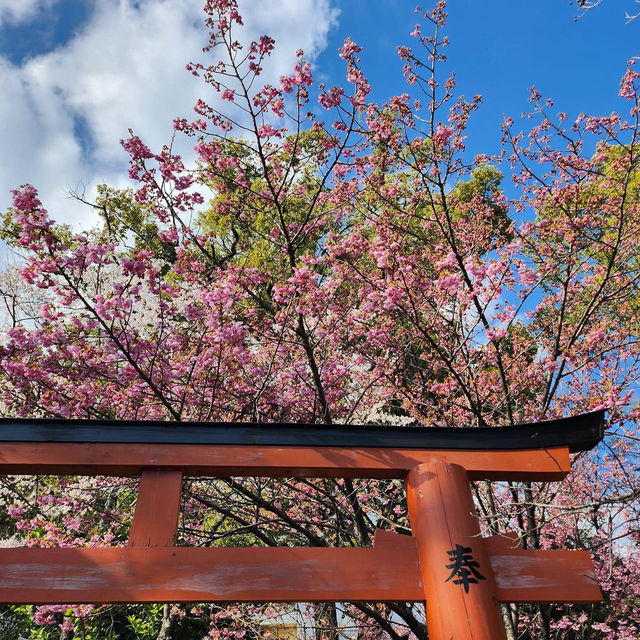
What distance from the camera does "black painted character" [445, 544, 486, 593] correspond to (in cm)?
227

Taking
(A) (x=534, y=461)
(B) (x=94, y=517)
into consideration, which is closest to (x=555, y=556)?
(A) (x=534, y=461)

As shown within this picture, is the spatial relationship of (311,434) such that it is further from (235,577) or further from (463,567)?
(463,567)

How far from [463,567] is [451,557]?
68 mm

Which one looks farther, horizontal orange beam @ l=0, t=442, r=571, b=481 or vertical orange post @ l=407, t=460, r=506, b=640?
horizontal orange beam @ l=0, t=442, r=571, b=481

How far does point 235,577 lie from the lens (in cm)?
220

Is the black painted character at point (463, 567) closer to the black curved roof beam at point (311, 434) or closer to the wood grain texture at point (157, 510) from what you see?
the black curved roof beam at point (311, 434)

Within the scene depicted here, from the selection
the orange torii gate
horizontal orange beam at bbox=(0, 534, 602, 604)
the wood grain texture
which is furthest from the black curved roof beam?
horizontal orange beam at bbox=(0, 534, 602, 604)

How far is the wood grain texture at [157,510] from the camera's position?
2275mm

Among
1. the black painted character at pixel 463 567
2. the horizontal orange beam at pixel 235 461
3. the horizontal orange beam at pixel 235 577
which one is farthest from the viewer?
the horizontal orange beam at pixel 235 461

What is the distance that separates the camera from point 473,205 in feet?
21.8

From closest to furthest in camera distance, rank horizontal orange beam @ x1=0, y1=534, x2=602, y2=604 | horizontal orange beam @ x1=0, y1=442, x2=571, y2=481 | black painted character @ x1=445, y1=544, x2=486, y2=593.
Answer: horizontal orange beam @ x1=0, y1=534, x2=602, y2=604, black painted character @ x1=445, y1=544, x2=486, y2=593, horizontal orange beam @ x1=0, y1=442, x2=571, y2=481

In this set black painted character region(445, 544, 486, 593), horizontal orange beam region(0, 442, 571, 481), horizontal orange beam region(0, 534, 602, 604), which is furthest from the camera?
horizontal orange beam region(0, 442, 571, 481)

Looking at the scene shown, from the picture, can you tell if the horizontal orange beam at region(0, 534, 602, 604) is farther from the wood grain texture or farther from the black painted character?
the black painted character

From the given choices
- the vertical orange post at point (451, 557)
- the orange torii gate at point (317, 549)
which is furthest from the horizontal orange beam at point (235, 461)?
the vertical orange post at point (451, 557)
